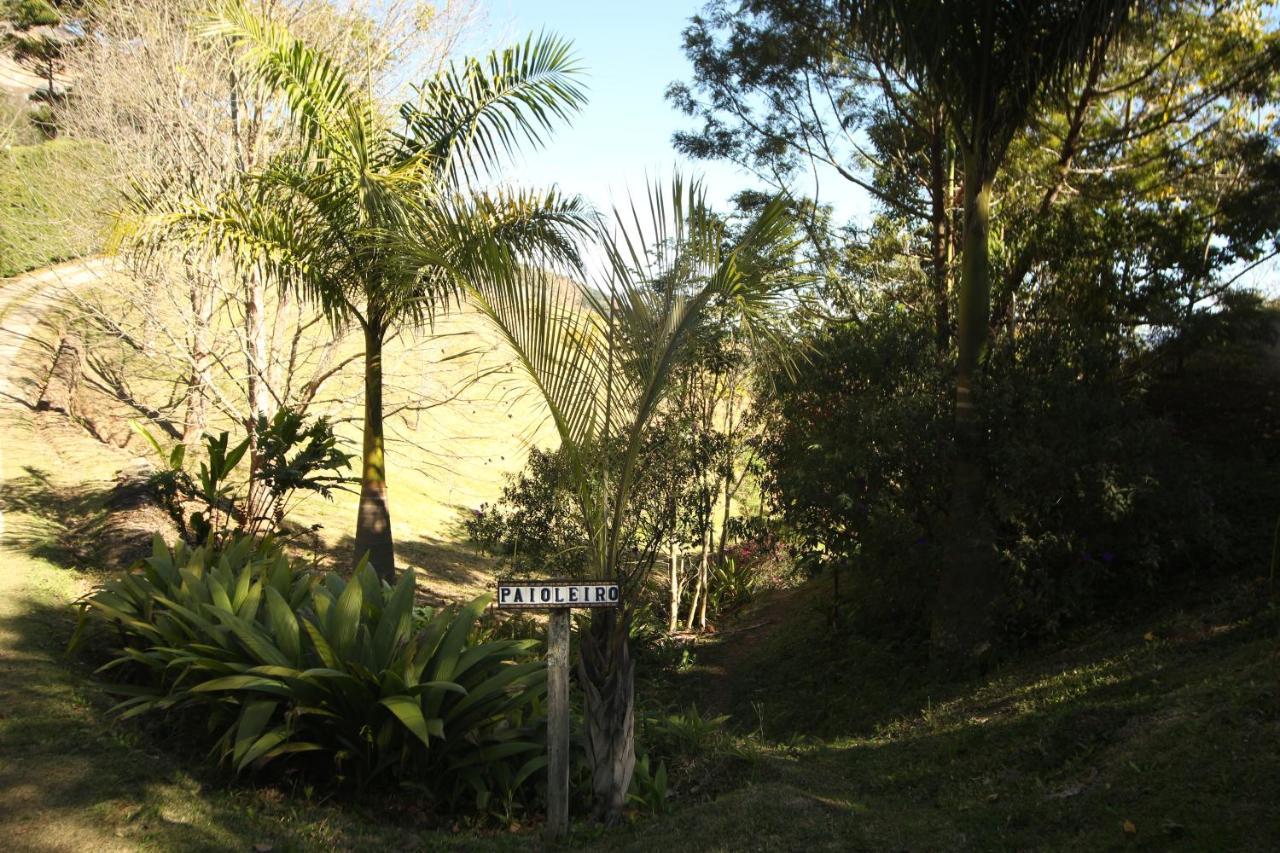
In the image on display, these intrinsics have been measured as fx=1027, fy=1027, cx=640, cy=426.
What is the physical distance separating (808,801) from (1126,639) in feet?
11.2

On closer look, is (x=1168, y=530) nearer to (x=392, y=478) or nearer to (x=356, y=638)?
(x=356, y=638)

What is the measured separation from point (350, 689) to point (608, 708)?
4.90 ft

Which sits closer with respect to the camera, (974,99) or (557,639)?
(557,639)

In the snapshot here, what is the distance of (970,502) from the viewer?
891cm

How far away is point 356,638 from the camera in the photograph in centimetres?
645

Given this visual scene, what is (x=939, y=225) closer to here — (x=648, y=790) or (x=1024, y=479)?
(x=1024, y=479)

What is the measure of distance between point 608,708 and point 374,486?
4.77 m

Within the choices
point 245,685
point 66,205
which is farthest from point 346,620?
point 66,205

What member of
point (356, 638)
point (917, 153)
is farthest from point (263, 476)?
point (917, 153)

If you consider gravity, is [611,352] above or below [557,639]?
above

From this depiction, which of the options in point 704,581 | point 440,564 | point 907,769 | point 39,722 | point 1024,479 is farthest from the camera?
point 440,564

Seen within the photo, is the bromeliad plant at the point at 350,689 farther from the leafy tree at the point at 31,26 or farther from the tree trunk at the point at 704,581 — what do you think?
the leafy tree at the point at 31,26

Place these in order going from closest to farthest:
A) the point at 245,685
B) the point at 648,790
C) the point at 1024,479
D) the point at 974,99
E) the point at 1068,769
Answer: the point at 1068,769
the point at 245,685
the point at 648,790
the point at 1024,479
the point at 974,99

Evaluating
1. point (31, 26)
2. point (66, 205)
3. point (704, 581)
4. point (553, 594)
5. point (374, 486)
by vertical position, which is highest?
point (31, 26)
